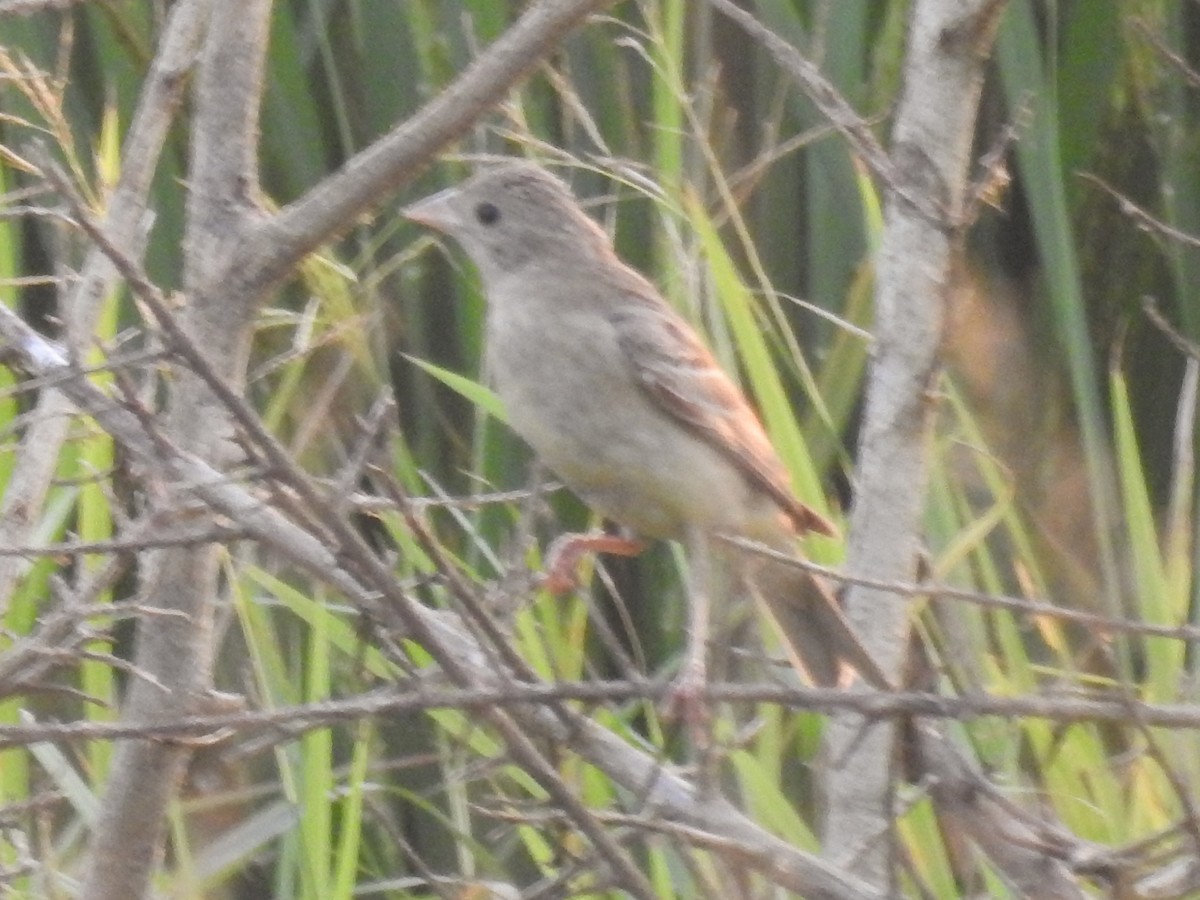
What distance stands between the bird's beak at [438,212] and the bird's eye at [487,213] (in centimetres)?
3

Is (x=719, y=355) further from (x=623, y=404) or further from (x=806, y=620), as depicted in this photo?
(x=806, y=620)

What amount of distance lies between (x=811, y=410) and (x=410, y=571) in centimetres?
94

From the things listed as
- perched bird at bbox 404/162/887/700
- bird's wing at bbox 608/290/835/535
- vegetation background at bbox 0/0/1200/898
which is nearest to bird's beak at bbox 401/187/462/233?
perched bird at bbox 404/162/887/700

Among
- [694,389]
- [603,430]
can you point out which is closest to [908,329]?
[603,430]

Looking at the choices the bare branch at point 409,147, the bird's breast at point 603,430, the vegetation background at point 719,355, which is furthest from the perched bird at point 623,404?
the bare branch at point 409,147

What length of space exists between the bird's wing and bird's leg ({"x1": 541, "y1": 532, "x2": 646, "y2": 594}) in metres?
0.23

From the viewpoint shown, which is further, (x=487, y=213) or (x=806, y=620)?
(x=487, y=213)

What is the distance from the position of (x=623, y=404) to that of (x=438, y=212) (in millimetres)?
549

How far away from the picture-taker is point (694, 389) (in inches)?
125

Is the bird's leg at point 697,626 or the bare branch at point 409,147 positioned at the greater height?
the bare branch at point 409,147

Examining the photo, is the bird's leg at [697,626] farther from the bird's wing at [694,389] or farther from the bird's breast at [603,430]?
the bird's wing at [694,389]

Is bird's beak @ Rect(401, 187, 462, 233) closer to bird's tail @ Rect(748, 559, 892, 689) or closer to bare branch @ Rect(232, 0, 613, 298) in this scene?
bird's tail @ Rect(748, 559, 892, 689)

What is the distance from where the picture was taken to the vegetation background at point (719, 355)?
2779mm

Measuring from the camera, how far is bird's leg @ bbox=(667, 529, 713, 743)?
88.0 inches
